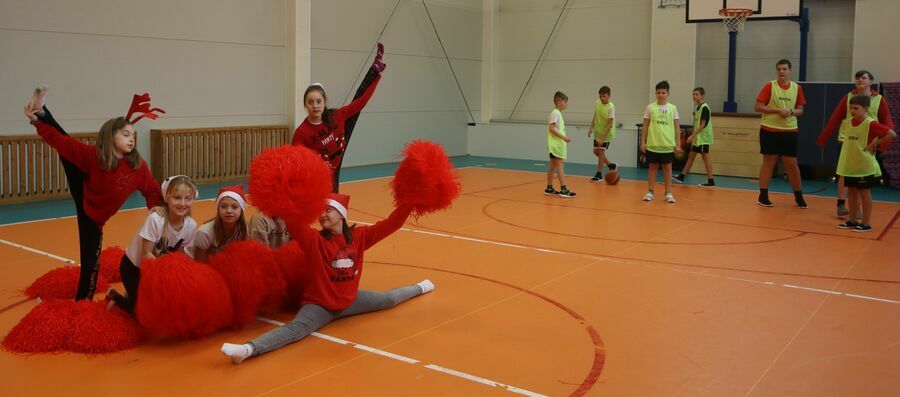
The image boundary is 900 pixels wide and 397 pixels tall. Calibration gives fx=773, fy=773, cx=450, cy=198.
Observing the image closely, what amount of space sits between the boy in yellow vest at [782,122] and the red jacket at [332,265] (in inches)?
292

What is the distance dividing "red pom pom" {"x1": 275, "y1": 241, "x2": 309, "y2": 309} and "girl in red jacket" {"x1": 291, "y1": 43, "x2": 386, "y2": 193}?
0.78m

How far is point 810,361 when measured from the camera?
4.63m

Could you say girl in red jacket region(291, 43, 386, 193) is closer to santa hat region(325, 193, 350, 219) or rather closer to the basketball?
santa hat region(325, 193, 350, 219)

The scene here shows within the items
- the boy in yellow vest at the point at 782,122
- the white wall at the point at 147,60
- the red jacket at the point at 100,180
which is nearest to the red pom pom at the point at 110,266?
the red jacket at the point at 100,180

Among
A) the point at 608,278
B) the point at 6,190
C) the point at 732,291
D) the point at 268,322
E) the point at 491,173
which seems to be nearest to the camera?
Answer: the point at 268,322

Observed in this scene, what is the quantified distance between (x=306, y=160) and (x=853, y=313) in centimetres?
410

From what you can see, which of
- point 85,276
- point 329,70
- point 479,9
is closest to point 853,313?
point 85,276

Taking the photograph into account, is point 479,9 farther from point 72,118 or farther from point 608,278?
point 608,278

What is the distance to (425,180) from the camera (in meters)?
5.08

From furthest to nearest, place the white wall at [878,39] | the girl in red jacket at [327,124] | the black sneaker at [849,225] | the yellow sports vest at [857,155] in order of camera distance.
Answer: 1. the white wall at [878,39]
2. the black sneaker at [849,225]
3. the yellow sports vest at [857,155]
4. the girl in red jacket at [327,124]

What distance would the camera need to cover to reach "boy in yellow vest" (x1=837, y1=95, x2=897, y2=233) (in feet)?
29.0

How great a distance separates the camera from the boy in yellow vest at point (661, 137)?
1152 cm

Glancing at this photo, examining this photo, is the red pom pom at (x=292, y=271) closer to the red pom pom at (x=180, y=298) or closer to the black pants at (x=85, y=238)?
the red pom pom at (x=180, y=298)

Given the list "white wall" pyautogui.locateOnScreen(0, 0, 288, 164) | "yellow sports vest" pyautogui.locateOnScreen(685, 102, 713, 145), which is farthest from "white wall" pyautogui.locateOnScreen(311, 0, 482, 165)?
"yellow sports vest" pyautogui.locateOnScreen(685, 102, 713, 145)
